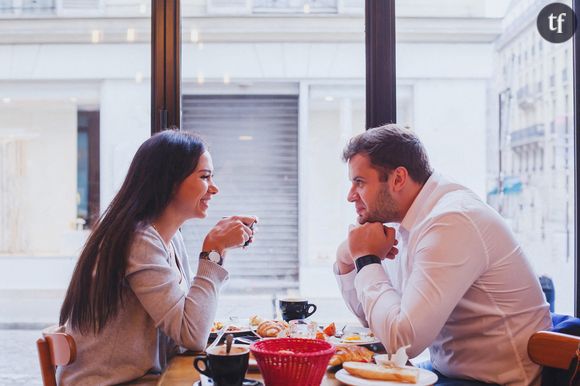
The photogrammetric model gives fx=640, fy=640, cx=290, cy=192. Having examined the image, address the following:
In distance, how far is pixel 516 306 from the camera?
181cm

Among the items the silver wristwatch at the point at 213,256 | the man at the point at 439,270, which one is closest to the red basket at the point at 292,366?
the man at the point at 439,270

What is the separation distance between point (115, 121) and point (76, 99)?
45 cm

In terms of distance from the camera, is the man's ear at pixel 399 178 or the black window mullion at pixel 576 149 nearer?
the man's ear at pixel 399 178

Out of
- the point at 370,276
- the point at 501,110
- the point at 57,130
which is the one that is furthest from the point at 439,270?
the point at 57,130

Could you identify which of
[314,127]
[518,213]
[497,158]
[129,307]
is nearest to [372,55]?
[314,127]

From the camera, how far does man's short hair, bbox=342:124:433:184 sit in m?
2.04

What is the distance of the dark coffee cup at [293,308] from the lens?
2.12m

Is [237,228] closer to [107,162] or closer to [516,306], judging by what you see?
[516,306]

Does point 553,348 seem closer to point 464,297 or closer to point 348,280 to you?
point 464,297

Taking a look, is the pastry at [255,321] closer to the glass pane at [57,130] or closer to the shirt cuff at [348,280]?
the shirt cuff at [348,280]

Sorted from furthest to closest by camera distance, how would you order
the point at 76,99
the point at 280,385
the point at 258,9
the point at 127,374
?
the point at 76,99 < the point at 258,9 < the point at 127,374 < the point at 280,385

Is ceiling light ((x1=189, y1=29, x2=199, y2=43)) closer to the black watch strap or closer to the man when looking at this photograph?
the man

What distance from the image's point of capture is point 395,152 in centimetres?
204

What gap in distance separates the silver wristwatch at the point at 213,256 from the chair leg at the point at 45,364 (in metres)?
0.50
